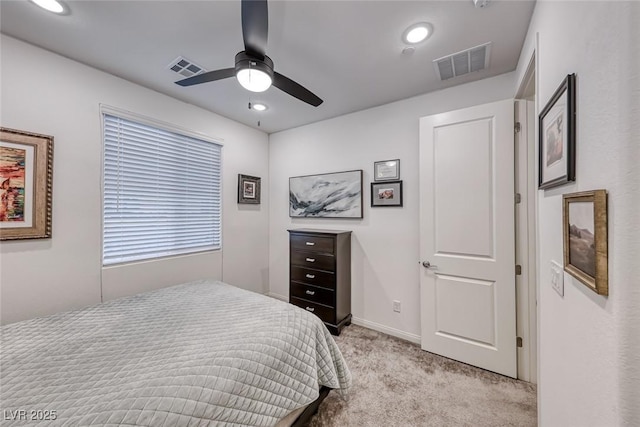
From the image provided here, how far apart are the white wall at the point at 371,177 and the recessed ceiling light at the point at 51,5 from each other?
244 cm

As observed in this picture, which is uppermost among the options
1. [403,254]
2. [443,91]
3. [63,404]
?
[443,91]

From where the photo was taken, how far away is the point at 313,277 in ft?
9.62

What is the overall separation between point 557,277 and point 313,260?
7.20 feet

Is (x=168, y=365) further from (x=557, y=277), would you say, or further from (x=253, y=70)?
(x=557, y=277)

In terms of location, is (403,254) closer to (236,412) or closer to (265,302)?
(265,302)

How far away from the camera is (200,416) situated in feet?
3.41

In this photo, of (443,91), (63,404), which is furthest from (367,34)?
(63,404)

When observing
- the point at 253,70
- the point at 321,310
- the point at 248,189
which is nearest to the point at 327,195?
the point at 248,189

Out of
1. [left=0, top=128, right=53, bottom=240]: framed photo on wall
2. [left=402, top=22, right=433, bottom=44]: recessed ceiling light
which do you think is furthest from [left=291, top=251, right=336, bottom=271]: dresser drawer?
[left=0, top=128, right=53, bottom=240]: framed photo on wall

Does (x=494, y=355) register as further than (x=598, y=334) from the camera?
Yes

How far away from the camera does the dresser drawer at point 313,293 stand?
2805 millimetres

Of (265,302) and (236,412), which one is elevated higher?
(265,302)

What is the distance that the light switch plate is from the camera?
103 centimetres

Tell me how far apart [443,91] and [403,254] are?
5.78ft
